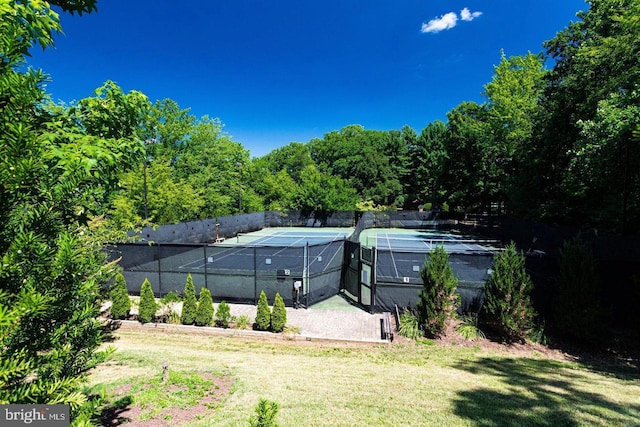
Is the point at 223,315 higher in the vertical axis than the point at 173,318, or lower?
higher

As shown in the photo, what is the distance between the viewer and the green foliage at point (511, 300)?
8.56 m

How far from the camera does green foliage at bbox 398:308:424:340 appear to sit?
894 centimetres

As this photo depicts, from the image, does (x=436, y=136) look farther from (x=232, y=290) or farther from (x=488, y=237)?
(x=232, y=290)

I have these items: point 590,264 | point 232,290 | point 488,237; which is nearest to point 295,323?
point 232,290

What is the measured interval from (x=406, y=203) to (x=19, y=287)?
201 ft

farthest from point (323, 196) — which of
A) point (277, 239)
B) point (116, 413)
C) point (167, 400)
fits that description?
point (116, 413)

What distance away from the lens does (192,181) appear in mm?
32938

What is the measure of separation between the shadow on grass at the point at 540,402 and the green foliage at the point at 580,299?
1.85 meters

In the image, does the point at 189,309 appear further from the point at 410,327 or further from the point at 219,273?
the point at 410,327

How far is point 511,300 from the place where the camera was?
8.61 m

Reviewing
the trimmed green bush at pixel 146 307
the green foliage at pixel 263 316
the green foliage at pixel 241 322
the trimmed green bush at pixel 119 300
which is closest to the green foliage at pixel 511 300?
the green foliage at pixel 263 316

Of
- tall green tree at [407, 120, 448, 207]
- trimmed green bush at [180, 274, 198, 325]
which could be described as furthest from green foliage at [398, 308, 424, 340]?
tall green tree at [407, 120, 448, 207]

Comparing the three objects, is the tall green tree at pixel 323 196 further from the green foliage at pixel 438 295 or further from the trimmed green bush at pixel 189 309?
the green foliage at pixel 438 295

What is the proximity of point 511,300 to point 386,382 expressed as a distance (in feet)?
15.3
